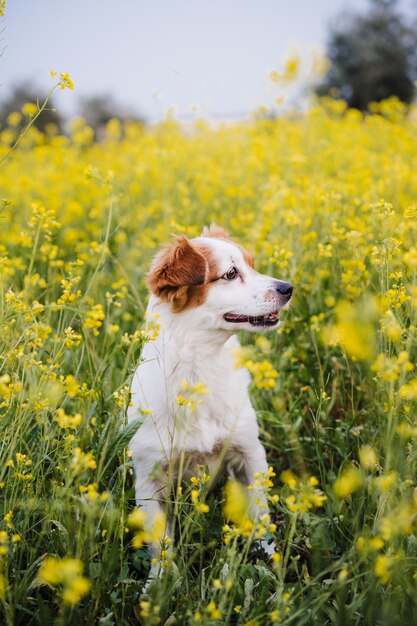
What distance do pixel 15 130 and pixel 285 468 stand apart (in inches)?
239

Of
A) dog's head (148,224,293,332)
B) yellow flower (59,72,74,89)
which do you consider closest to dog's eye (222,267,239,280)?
dog's head (148,224,293,332)

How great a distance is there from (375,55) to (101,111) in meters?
9.44

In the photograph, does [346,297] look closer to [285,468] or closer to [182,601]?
[285,468]

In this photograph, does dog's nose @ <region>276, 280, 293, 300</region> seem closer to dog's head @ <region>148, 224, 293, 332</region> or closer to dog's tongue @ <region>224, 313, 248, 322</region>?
dog's head @ <region>148, 224, 293, 332</region>

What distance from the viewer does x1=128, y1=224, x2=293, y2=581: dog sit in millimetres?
2262

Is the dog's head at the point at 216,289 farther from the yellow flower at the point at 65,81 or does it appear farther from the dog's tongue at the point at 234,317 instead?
the yellow flower at the point at 65,81

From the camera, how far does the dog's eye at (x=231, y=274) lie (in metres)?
2.38

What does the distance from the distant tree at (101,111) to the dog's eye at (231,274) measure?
61.1 feet

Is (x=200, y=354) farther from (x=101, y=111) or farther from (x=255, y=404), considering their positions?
(x=101, y=111)

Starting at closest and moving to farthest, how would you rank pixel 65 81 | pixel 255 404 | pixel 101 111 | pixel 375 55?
pixel 65 81, pixel 255 404, pixel 375 55, pixel 101 111

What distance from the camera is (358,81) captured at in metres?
18.6

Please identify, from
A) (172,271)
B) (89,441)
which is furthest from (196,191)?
(89,441)

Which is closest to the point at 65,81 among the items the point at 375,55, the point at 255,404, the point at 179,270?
the point at 179,270

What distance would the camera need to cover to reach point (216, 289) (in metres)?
2.36
